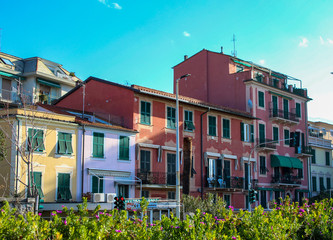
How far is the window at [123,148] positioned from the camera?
31.5 meters

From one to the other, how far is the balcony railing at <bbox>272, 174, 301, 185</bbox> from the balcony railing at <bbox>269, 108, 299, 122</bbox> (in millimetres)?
5391

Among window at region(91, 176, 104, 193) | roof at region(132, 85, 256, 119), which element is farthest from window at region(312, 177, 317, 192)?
window at region(91, 176, 104, 193)

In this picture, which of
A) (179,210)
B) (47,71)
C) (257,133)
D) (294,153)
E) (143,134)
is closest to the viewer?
(179,210)

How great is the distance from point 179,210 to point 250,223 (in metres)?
14.0

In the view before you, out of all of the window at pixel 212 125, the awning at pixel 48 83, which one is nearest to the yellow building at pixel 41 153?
the window at pixel 212 125

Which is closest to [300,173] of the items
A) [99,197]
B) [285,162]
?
[285,162]

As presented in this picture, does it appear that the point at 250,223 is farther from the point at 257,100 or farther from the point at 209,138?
the point at 257,100

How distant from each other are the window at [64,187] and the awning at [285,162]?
21.0 metres

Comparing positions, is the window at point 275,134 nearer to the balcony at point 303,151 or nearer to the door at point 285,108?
the door at point 285,108

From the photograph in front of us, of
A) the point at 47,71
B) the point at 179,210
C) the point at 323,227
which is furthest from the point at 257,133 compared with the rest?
the point at 323,227

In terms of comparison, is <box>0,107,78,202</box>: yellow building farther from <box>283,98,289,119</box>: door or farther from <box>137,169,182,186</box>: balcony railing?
<box>283,98,289,119</box>: door

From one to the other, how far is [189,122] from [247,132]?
708cm

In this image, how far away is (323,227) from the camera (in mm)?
12852

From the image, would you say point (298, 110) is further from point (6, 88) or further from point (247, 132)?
point (6, 88)
